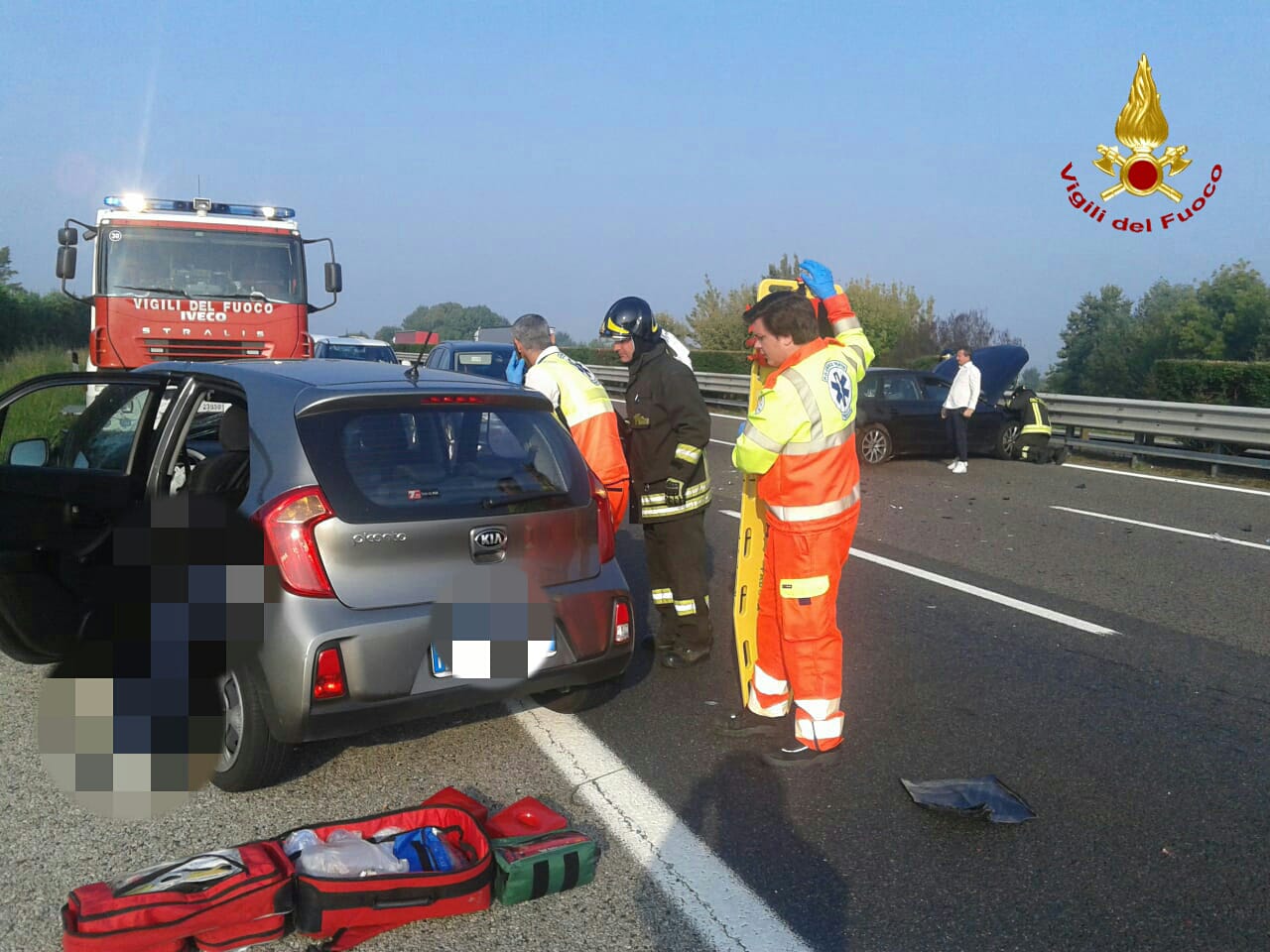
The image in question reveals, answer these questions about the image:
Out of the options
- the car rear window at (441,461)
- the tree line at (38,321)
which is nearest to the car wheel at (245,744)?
the car rear window at (441,461)

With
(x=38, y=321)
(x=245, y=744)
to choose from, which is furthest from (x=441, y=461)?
(x=38, y=321)

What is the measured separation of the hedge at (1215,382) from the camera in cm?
1636

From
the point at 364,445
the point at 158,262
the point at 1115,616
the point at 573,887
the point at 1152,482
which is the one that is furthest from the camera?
the point at 1152,482

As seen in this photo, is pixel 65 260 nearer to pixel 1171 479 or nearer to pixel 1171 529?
pixel 1171 529

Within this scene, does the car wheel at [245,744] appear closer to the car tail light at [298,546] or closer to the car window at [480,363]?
the car tail light at [298,546]

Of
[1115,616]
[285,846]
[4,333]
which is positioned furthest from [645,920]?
[4,333]

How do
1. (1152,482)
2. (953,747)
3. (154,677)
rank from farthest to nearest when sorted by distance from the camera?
1. (1152,482)
2. (953,747)
3. (154,677)

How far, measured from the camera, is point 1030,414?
1557 centimetres

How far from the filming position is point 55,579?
4602 mm

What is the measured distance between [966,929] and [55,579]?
3.92 meters

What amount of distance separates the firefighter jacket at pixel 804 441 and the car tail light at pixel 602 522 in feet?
2.14

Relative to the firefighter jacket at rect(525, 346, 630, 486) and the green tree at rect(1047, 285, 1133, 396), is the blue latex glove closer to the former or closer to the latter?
the firefighter jacket at rect(525, 346, 630, 486)

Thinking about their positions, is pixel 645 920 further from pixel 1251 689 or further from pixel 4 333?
pixel 4 333

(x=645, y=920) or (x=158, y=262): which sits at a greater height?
(x=158, y=262)
